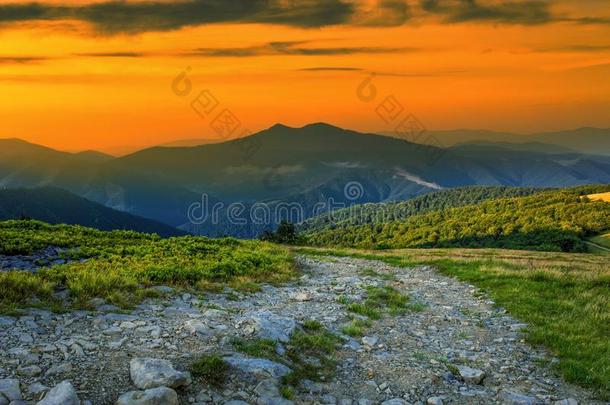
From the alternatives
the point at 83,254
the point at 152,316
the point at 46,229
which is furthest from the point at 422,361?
the point at 46,229

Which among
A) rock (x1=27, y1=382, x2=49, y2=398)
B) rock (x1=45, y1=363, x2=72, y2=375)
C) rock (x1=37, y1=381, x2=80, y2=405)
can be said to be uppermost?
rock (x1=37, y1=381, x2=80, y2=405)

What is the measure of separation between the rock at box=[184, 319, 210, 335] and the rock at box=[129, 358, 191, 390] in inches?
80.3

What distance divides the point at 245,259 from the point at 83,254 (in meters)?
7.35

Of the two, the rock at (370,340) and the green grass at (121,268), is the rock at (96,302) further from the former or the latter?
the rock at (370,340)

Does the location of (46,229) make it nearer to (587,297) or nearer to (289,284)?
(289,284)

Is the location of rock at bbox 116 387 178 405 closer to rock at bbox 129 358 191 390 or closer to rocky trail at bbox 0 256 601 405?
rocky trail at bbox 0 256 601 405

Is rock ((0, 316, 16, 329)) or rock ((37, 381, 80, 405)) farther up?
rock ((37, 381, 80, 405))

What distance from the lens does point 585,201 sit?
7825 inches

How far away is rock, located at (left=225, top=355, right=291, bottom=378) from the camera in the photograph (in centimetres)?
928

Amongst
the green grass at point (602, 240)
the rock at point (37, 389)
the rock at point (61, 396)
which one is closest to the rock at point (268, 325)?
the rock at point (61, 396)

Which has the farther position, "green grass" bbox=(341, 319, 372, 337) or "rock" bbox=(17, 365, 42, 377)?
"green grass" bbox=(341, 319, 372, 337)

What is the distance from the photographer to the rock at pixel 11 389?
7.43 metres

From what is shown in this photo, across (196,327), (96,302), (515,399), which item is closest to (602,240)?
(515,399)

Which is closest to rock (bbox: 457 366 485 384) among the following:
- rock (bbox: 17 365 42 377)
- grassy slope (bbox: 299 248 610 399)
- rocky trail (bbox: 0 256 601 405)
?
rocky trail (bbox: 0 256 601 405)
